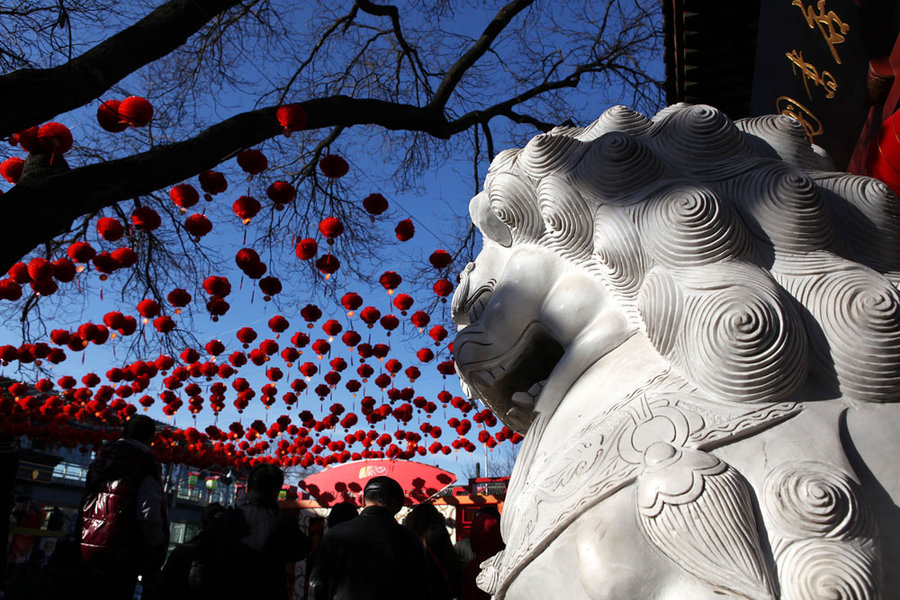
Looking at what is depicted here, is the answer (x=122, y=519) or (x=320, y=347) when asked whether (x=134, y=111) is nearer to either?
(x=122, y=519)

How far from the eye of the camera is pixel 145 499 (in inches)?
110

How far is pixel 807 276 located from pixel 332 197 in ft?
22.6

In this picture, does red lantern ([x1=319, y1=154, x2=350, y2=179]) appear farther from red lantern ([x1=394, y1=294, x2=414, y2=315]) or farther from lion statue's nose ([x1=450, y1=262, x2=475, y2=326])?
lion statue's nose ([x1=450, y1=262, x2=475, y2=326])

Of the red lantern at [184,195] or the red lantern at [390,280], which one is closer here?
the red lantern at [184,195]

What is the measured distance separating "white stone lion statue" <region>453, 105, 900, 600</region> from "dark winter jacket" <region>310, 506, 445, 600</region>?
1596mm

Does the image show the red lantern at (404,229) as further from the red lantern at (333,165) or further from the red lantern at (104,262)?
the red lantern at (104,262)

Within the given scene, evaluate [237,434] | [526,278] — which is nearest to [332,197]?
[526,278]

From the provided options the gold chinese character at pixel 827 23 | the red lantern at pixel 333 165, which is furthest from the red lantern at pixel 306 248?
the gold chinese character at pixel 827 23

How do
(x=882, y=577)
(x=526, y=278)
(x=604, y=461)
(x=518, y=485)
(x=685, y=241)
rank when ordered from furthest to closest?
(x=526, y=278)
(x=518, y=485)
(x=685, y=241)
(x=604, y=461)
(x=882, y=577)

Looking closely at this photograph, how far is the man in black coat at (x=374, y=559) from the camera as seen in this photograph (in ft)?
8.60

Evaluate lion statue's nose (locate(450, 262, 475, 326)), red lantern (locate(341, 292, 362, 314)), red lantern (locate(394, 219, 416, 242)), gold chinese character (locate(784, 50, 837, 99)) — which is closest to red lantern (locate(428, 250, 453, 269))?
red lantern (locate(394, 219, 416, 242))

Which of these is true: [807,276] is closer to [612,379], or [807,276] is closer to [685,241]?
[685,241]

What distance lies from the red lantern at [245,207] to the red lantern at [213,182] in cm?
80

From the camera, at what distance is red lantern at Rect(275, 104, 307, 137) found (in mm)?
4711
